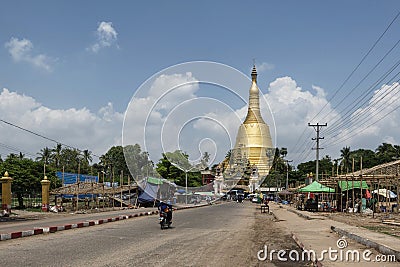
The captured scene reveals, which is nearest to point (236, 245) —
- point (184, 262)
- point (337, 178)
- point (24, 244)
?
point (184, 262)

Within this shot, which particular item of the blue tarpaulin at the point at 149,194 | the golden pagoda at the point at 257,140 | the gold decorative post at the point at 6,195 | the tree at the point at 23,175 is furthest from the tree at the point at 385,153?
the gold decorative post at the point at 6,195

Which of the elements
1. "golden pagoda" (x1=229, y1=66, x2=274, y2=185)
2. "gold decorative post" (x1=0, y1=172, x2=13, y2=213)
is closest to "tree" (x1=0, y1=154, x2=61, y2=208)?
"gold decorative post" (x1=0, y1=172, x2=13, y2=213)

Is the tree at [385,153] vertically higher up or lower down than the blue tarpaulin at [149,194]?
higher up

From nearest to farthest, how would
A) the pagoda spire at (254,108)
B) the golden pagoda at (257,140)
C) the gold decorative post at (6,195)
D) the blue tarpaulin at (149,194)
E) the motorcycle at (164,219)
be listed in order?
1. the motorcycle at (164,219)
2. the gold decorative post at (6,195)
3. the blue tarpaulin at (149,194)
4. the golden pagoda at (257,140)
5. the pagoda spire at (254,108)

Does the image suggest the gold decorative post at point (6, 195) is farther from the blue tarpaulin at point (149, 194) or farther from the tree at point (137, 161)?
the blue tarpaulin at point (149, 194)

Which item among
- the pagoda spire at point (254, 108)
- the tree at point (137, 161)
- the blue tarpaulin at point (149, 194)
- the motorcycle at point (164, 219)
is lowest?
the blue tarpaulin at point (149, 194)

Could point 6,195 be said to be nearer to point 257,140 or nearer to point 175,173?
point 175,173

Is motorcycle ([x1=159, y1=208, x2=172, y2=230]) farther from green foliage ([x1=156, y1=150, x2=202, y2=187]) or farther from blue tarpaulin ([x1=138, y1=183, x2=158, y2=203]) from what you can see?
blue tarpaulin ([x1=138, y1=183, x2=158, y2=203])

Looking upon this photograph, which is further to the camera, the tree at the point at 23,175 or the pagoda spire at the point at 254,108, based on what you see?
the pagoda spire at the point at 254,108

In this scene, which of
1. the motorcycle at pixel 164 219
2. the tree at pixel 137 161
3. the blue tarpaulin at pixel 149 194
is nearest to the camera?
the motorcycle at pixel 164 219

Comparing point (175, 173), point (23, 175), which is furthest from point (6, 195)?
point (175, 173)

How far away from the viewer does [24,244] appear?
1138 cm

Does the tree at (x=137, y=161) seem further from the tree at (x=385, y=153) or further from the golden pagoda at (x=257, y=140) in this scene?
the tree at (x=385, y=153)

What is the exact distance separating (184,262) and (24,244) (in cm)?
507
